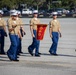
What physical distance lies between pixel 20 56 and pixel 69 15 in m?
53.6

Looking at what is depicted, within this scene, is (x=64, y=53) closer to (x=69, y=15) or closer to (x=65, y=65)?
(x=65, y=65)

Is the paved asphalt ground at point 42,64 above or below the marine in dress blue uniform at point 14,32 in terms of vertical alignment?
below

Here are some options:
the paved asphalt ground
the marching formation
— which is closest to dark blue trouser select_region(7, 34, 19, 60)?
the marching formation

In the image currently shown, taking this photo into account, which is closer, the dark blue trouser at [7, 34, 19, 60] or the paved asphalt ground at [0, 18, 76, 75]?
the paved asphalt ground at [0, 18, 76, 75]

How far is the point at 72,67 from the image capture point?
42.1ft

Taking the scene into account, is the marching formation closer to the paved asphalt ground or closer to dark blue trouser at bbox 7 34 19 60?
dark blue trouser at bbox 7 34 19 60

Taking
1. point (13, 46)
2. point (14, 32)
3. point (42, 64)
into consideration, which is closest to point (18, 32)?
point (14, 32)

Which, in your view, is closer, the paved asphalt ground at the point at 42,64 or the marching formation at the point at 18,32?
the paved asphalt ground at the point at 42,64

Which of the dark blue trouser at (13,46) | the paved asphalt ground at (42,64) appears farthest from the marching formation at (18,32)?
the paved asphalt ground at (42,64)

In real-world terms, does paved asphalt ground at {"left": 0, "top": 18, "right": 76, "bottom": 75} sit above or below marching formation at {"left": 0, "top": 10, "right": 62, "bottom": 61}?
below

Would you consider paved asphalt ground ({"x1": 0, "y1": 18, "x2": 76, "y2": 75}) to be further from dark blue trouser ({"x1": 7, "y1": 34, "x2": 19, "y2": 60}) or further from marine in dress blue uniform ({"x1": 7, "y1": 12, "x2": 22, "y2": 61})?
marine in dress blue uniform ({"x1": 7, "y1": 12, "x2": 22, "y2": 61})

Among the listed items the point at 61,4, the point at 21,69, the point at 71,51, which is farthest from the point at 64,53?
the point at 61,4

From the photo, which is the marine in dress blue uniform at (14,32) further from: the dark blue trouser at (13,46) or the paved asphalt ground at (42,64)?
the paved asphalt ground at (42,64)

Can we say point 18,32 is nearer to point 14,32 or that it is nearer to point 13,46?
point 14,32
